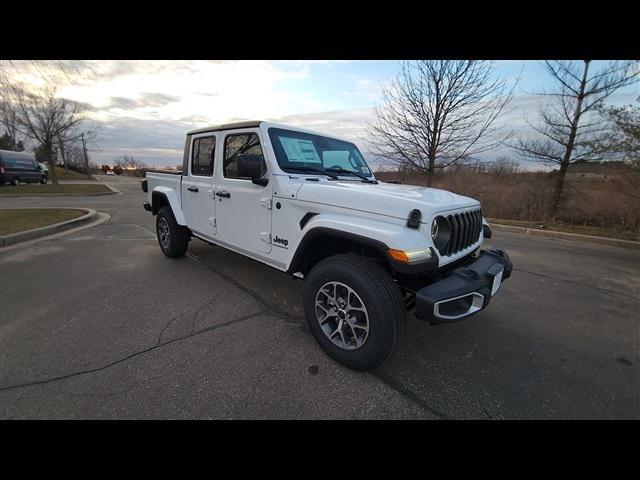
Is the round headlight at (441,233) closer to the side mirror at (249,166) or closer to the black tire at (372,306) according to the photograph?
the black tire at (372,306)

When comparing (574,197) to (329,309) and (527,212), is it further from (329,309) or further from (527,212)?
(329,309)

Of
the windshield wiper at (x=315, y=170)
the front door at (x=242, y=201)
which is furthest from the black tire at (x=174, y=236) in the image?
the windshield wiper at (x=315, y=170)

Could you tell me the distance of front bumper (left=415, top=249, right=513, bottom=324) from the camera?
2.02m

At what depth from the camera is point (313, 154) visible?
348 cm

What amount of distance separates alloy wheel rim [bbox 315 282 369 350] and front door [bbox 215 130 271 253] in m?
0.94

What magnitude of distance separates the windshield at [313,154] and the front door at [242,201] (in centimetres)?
23

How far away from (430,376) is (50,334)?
136 inches

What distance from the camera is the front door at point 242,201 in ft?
10.3

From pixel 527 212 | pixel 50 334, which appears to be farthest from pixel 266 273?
pixel 527 212

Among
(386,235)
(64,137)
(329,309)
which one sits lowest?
(329,309)

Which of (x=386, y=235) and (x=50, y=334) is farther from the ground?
(x=386, y=235)

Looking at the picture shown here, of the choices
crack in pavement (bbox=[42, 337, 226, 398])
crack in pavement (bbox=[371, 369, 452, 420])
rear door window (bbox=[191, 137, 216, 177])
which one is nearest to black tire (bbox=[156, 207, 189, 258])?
rear door window (bbox=[191, 137, 216, 177])
